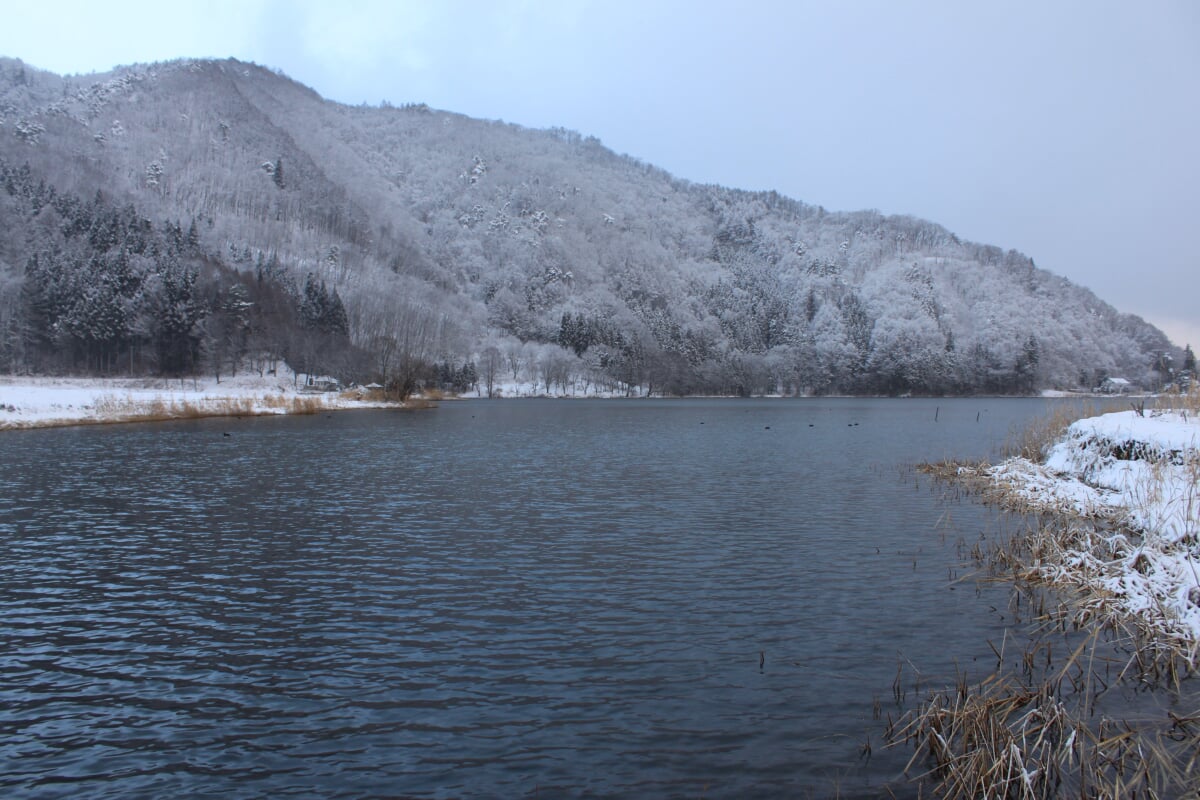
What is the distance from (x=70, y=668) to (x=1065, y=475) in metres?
31.9

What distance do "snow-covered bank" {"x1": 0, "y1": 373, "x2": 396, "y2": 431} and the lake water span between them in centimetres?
4003

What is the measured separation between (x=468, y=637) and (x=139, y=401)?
76.8 metres

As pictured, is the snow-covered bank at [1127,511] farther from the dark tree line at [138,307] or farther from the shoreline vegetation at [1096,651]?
the dark tree line at [138,307]

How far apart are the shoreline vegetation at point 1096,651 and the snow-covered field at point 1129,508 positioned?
46 millimetres

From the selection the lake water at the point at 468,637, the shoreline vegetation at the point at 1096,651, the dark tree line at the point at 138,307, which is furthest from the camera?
the dark tree line at the point at 138,307

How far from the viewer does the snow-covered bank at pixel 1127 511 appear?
43.4 feet

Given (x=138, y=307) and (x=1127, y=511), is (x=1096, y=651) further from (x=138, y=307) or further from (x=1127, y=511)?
(x=138, y=307)

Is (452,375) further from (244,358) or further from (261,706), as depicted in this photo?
(261,706)

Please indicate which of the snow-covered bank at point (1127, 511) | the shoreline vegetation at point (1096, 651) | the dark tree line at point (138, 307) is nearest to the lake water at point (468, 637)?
the shoreline vegetation at point (1096, 651)

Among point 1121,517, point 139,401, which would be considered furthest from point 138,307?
point 1121,517

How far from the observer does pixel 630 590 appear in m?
16.0

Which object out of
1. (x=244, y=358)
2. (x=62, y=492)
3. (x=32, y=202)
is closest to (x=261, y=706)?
(x=62, y=492)

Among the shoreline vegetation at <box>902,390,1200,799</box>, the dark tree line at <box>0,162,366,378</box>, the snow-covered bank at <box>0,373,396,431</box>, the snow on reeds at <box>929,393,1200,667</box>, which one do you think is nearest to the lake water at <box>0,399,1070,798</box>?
the shoreline vegetation at <box>902,390,1200,799</box>

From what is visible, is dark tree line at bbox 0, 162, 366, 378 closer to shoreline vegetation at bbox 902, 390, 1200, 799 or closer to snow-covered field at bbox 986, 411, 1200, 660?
snow-covered field at bbox 986, 411, 1200, 660
